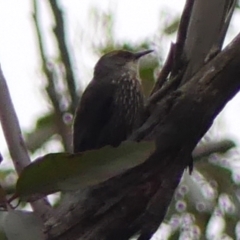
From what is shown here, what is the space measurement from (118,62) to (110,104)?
16.6 inches

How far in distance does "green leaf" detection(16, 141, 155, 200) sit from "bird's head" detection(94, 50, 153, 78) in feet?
4.16

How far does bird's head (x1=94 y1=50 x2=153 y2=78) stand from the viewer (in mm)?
2418

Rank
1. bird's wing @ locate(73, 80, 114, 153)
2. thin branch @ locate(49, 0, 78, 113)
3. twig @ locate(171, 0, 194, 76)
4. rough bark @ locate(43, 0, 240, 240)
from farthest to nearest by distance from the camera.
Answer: bird's wing @ locate(73, 80, 114, 153)
thin branch @ locate(49, 0, 78, 113)
twig @ locate(171, 0, 194, 76)
rough bark @ locate(43, 0, 240, 240)

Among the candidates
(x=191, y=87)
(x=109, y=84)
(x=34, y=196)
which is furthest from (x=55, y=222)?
(x=109, y=84)

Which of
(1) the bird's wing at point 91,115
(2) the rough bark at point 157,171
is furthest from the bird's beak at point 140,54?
(2) the rough bark at point 157,171

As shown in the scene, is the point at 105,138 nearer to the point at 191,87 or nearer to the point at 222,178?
the point at 222,178

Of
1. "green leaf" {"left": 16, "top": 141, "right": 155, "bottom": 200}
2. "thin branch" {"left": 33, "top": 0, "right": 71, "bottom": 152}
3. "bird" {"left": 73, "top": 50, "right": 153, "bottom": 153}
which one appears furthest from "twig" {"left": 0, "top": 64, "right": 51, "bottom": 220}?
"green leaf" {"left": 16, "top": 141, "right": 155, "bottom": 200}

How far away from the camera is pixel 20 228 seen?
3.43ft

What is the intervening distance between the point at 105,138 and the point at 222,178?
0.39 m

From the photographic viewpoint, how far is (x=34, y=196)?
1.14m

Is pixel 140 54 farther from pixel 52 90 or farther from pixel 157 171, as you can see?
pixel 157 171

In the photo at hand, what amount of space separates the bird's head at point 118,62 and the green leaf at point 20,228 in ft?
4.37

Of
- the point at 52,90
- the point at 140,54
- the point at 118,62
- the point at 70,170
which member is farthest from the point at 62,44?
the point at 118,62

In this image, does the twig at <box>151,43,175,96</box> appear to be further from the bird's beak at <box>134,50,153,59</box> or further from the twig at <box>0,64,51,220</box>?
the bird's beak at <box>134,50,153,59</box>
